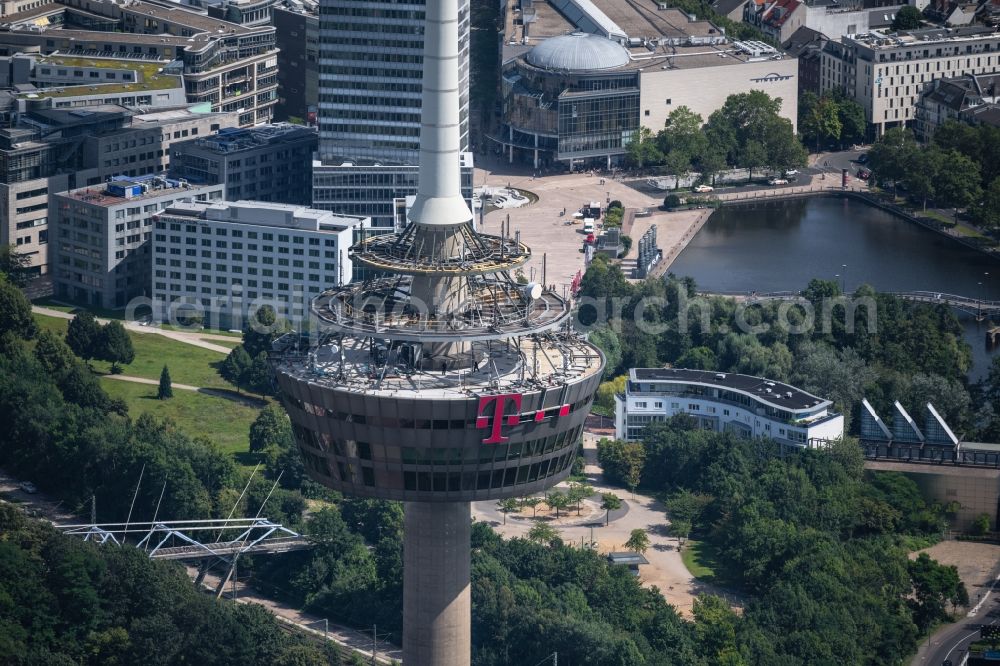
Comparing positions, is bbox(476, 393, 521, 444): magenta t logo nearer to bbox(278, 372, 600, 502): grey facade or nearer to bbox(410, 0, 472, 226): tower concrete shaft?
bbox(278, 372, 600, 502): grey facade

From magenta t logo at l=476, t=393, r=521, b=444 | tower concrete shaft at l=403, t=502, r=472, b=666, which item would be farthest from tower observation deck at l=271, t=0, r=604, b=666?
tower concrete shaft at l=403, t=502, r=472, b=666

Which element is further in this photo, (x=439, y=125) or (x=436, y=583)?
(x=436, y=583)

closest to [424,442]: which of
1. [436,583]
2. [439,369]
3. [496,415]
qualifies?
[496,415]

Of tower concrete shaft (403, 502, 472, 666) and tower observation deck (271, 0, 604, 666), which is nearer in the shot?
tower observation deck (271, 0, 604, 666)

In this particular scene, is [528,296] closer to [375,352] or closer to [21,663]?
[375,352]

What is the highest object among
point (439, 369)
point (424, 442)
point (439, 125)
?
point (439, 125)

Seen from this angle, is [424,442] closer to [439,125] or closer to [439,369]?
[439,369]

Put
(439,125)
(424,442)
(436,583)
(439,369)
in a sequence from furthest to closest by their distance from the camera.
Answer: (436,583), (439,125), (439,369), (424,442)
